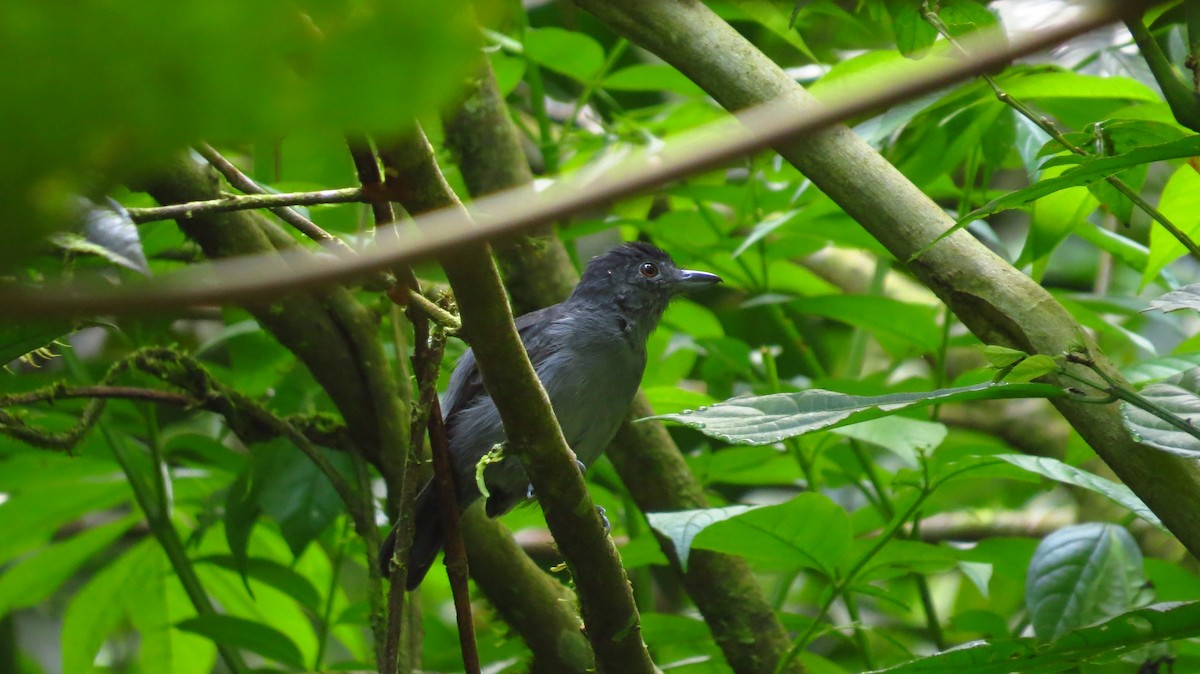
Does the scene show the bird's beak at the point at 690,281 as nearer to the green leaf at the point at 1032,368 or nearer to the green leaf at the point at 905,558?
the green leaf at the point at 905,558

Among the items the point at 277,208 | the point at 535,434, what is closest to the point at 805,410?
the point at 535,434

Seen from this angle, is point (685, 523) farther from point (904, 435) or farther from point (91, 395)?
point (91, 395)

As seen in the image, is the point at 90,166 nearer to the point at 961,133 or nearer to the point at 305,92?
the point at 305,92

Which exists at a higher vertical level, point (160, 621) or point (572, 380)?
point (572, 380)

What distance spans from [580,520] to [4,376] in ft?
5.90

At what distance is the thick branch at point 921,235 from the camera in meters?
1.83

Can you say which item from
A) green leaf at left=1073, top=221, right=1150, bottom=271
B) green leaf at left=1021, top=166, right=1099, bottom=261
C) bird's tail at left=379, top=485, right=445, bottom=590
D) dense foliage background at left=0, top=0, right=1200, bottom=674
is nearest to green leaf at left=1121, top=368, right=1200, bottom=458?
dense foliage background at left=0, top=0, right=1200, bottom=674

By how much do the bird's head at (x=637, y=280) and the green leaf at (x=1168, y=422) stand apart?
2.01 meters

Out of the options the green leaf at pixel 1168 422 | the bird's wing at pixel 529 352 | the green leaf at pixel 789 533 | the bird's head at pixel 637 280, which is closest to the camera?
the green leaf at pixel 1168 422

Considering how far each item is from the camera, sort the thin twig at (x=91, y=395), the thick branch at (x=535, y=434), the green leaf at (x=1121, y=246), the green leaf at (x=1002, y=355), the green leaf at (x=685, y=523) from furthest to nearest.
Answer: the green leaf at (x=1121, y=246) → the thin twig at (x=91, y=395) → the green leaf at (x=685, y=523) → the green leaf at (x=1002, y=355) → the thick branch at (x=535, y=434)

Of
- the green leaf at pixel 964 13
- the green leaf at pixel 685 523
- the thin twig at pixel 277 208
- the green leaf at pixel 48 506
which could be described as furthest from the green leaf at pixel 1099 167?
the green leaf at pixel 48 506

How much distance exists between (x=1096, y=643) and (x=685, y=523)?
0.76 m

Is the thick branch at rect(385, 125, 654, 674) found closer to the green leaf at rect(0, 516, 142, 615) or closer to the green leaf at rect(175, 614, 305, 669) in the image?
the green leaf at rect(175, 614, 305, 669)

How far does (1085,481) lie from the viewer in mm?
2053
